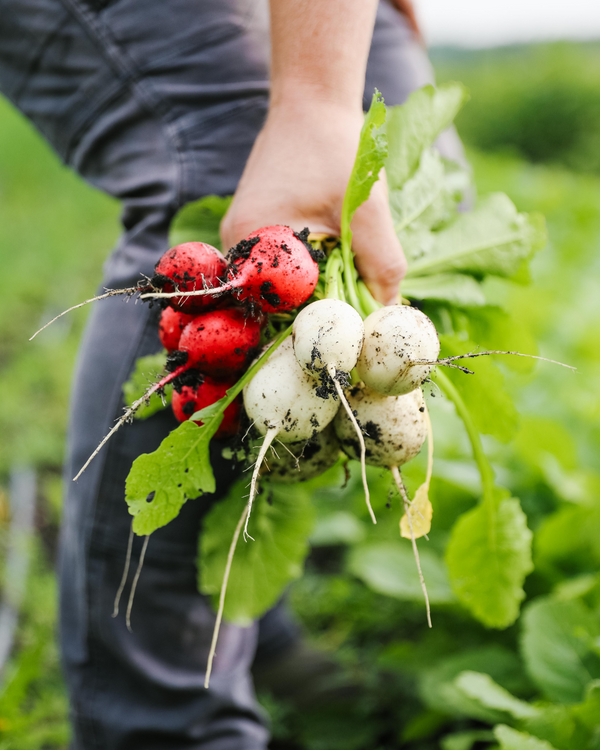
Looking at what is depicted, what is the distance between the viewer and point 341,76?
40.5 inches

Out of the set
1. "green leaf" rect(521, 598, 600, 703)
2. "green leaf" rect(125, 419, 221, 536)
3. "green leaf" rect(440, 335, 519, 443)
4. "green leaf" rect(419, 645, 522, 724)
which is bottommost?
"green leaf" rect(419, 645, 522, 724)

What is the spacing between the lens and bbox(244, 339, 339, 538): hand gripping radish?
938 millimetres

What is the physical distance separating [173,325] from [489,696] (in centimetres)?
97

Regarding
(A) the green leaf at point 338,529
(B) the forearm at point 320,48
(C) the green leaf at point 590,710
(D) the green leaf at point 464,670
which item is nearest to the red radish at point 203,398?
(B) the forearm at point 320,48

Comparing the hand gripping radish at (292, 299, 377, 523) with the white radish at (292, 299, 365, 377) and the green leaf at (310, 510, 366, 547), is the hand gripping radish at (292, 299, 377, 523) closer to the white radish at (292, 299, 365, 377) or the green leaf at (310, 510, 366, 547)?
the white radish at (292, 299, 365, 377)

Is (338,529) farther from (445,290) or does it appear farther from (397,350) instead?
(397,350)

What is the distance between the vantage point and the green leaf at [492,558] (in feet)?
4.12

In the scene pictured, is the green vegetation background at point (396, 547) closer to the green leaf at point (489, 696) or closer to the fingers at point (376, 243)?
the green leaf at point (489, 696)

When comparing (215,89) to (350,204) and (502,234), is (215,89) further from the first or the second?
(502,234)

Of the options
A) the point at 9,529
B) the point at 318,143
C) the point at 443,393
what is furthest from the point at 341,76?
the point at 9,529

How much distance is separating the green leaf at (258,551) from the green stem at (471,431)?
15.5 inches

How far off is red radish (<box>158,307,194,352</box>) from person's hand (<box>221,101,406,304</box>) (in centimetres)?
16

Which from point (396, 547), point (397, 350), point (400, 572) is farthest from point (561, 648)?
point (397, 350)

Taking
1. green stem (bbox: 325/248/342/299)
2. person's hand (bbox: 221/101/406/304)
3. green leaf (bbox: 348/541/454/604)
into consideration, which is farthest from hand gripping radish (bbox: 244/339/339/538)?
green leaf (bbox: 348/541/454/604)
